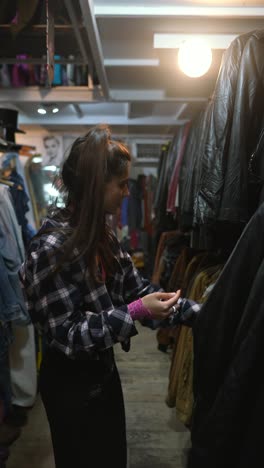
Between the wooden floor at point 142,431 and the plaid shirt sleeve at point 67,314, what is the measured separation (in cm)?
116

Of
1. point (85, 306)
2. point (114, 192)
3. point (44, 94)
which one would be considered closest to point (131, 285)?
point (85, 306)

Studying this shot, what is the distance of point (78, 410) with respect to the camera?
97 cm

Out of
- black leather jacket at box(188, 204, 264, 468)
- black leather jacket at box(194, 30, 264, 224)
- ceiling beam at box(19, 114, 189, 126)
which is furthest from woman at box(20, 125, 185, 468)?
ceiling beam at box(19, 114, 189, 126)

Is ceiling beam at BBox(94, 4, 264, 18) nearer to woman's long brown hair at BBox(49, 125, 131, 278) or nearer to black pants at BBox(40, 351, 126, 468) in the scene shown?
woman's long brown hair at BBox(49, 125, 131, 278)

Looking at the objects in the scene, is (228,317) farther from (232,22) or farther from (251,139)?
(232,22)

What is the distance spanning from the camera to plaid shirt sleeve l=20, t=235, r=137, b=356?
862mm

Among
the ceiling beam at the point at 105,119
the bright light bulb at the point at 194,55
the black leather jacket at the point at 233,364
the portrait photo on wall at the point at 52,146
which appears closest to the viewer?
the black leather jacket at the point at 233,364

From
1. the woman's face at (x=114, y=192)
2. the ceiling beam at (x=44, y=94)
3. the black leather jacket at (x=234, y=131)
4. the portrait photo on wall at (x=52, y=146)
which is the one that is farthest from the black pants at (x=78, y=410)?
the portrait photo on wall at (x=52, y=146)

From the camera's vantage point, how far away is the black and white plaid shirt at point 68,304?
0.86 meters

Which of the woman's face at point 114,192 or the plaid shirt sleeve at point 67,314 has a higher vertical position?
the woman's face at point 114,192

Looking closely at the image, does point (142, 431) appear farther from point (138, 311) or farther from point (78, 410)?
point (138, 311)

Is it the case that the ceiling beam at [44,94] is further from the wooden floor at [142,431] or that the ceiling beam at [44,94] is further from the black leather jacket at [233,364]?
the wooden floor at [142,431]

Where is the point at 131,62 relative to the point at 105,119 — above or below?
above

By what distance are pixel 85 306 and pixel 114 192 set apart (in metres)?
0.35
